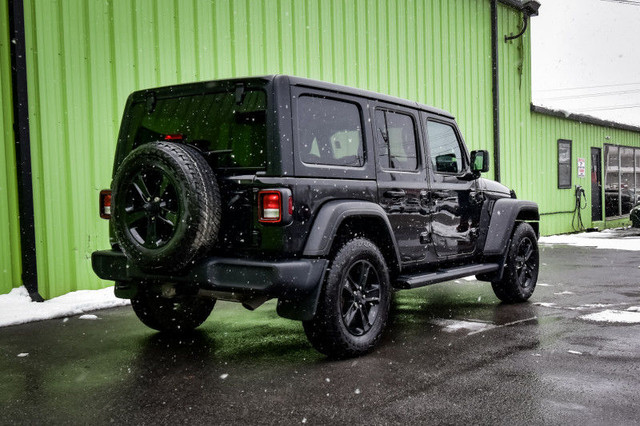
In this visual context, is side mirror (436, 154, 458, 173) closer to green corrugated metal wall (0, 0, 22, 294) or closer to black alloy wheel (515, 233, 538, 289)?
black alloy wheel (515, 233, 538, 289)

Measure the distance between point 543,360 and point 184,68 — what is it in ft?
18.8

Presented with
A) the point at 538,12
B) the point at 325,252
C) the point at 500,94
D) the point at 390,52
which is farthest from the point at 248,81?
the point at 538,12

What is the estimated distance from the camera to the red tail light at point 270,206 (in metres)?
3.82

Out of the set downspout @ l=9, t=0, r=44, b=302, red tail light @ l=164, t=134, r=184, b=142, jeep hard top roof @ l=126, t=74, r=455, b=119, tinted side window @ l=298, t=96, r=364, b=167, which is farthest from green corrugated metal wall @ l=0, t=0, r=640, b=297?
tinted side window @ l=298, t=96, r=364, b=167

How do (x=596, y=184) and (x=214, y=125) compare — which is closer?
(x=214, y=125)

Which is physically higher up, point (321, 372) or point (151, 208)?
point (151, 208)

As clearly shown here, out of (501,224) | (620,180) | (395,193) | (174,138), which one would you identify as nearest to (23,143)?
(174,138)

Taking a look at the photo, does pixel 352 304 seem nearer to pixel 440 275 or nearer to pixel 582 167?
pixel 440 275

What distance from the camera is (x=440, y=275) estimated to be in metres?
5.20

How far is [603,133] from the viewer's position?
753 inches

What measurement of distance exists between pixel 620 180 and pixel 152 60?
56.7 ft

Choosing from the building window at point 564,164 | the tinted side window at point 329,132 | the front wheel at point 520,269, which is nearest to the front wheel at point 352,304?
the tinted side window at point 329,132

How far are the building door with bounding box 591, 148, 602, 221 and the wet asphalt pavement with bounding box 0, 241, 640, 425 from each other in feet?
44.1

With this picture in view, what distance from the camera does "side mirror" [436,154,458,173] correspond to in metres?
5.56
